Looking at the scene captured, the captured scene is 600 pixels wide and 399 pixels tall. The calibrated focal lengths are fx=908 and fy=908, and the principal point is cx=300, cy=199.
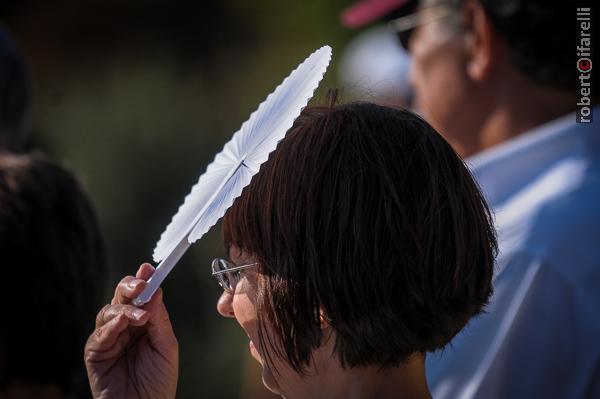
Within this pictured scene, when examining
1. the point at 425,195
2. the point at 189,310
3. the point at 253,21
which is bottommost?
the point at 189,310

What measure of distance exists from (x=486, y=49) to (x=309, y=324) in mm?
1401

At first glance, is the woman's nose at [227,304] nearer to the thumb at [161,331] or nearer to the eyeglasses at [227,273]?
the eyeglasses at [227,273]

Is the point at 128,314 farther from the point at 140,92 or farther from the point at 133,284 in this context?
the point at 140,92

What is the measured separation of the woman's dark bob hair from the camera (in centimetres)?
153

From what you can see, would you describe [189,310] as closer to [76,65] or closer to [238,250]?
[76,65]

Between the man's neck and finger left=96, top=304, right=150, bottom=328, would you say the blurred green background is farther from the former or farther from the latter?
finger left=96, top=304, right=150, bottom=328

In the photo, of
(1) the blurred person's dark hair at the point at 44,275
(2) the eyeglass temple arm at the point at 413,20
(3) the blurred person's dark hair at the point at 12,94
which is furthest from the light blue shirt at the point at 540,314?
(3) the blurred person's dark hair at the point at 12,94

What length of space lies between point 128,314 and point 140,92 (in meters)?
4.75

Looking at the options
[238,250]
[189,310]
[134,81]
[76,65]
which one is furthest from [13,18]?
[238,250]

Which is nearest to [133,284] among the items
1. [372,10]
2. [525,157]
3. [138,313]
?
[138,313]

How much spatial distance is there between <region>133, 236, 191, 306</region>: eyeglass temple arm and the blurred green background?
14.5 ft

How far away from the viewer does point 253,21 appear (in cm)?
621

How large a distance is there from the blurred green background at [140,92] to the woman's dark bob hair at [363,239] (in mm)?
4546

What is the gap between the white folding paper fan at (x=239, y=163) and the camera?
153cm
